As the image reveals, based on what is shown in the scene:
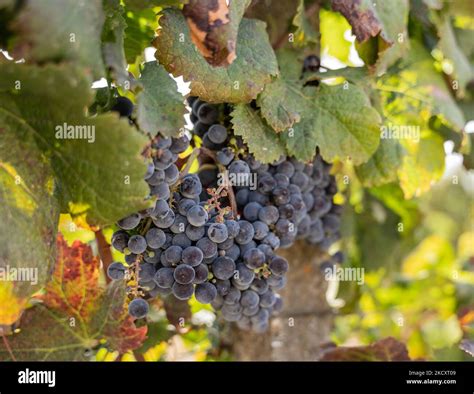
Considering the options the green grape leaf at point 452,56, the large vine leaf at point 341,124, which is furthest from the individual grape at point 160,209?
the green grape leaf at point 452,56

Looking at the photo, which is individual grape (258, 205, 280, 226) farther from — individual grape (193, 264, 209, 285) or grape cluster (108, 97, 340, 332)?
individual grape (193, 264, 209, 285)

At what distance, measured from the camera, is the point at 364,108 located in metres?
1.14

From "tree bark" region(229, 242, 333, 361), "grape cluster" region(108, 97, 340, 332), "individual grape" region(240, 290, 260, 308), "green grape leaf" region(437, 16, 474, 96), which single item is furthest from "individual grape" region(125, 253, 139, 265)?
"green grape leaf" region(437, 16, 474, 96)

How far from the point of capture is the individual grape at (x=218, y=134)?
3.56ft

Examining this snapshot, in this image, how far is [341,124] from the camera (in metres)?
1.16

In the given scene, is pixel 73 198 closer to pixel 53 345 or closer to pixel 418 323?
pixel 53 345

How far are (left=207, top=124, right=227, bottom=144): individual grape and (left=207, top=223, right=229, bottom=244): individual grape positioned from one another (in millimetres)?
174

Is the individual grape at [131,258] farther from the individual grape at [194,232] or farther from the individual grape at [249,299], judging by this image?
the individual grape at [249,299]

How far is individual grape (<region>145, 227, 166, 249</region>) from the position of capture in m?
0.97

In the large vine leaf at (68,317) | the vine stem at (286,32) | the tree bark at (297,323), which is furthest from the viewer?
the tree bark at (297,323)

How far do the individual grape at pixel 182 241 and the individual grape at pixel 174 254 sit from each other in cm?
1

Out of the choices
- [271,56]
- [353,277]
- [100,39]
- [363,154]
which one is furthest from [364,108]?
[353,277]

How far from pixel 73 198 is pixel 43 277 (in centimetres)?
12

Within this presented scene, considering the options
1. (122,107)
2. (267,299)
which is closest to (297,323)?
(267,299)
